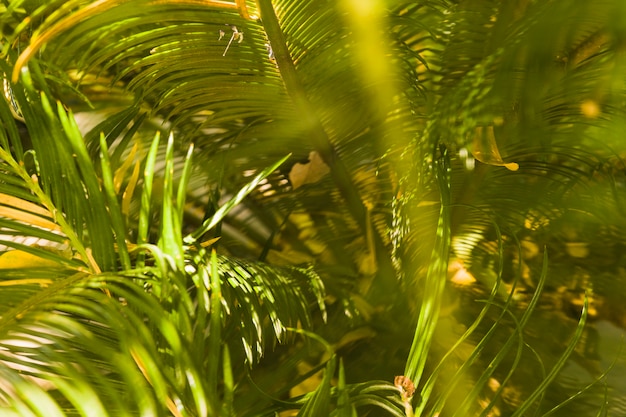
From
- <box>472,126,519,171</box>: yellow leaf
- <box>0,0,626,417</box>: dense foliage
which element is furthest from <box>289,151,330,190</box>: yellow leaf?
<box>472,126,519,171</box>: yellow leaf

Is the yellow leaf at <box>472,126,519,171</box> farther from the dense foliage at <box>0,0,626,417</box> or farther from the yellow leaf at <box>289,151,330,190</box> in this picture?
the yellow leaf at <box>289,151,330,190</box>

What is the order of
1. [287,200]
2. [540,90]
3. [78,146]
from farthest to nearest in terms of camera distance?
[287,200], [540,90], [78,146]

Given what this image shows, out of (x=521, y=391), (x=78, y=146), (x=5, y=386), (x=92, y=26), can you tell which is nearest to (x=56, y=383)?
(x=5, y=386)

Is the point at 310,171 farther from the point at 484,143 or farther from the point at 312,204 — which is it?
the point at 484,143

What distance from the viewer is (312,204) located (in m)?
0.96

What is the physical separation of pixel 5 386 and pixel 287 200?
548 mm

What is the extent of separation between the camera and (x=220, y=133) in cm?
88

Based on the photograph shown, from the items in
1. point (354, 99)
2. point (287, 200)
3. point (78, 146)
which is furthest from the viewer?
point (287, 200)

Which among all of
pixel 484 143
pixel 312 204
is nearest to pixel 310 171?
pixel 312 204

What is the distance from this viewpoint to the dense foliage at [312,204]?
20.7 inches

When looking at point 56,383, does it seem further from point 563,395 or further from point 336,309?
point 563,395

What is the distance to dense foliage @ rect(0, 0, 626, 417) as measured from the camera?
1.73ft

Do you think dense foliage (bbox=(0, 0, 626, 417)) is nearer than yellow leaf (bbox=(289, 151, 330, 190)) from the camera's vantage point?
Yes

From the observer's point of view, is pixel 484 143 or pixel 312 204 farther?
pixel 312 204
